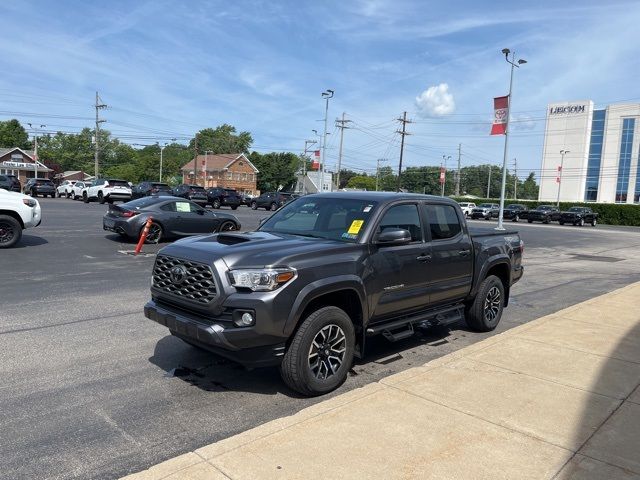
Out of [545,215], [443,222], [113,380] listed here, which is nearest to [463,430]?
[443,222]

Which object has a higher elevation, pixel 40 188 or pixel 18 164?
pixel 18 164

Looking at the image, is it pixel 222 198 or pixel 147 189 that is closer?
pixel 147 189

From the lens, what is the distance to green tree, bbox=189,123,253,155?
13625 cm

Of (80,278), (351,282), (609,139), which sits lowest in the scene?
(80,278)

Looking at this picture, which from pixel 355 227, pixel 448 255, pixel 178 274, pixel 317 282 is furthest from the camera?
pixel 448 255

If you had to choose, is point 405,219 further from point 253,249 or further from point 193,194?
point 193,194

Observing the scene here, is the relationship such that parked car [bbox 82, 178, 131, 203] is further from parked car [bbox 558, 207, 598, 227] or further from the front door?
parked car [bbox 558, 207, 598, 227]

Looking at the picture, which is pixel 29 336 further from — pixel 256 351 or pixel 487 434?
pixel 487 434

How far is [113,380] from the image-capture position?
4633mm

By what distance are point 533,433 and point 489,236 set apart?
346 cm

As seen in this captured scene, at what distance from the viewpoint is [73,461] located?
327 cm

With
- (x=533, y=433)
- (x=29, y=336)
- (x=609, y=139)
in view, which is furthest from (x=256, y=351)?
(x=609, y=139)

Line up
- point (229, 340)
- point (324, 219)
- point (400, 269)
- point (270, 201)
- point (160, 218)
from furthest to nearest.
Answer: point (270, 201) < point (160, 218) < point (324, 219) < point (400, 269) < point (229, 340)

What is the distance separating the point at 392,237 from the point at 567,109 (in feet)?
326
